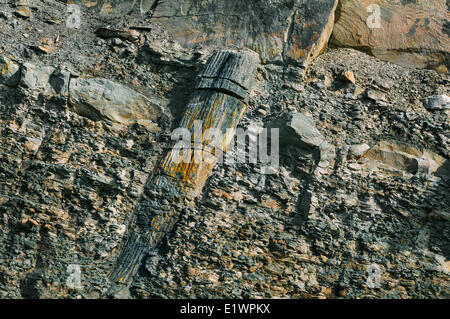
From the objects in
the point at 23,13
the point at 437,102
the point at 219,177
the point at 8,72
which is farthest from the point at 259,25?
the point at 8,72

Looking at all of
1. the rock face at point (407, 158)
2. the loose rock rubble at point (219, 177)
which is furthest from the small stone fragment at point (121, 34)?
the rock face at point (407, 158)

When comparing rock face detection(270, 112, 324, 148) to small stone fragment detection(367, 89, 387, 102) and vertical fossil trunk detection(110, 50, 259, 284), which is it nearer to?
vertical fossil trunk detection(110, 50, 259, 284)

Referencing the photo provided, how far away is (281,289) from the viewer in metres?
3.94

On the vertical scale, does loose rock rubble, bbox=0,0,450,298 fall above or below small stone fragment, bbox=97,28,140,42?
below

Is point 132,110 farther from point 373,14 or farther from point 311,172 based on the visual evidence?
point 373,14

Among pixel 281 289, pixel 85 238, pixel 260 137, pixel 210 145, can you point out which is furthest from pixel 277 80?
pixel 85 238

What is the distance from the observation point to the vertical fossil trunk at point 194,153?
411 cm

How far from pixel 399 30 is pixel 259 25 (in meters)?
1.76

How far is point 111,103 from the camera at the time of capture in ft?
15.3

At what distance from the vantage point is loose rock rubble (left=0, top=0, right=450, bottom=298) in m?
3.94

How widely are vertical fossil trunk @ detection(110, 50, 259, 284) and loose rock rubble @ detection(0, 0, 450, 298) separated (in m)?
0.10

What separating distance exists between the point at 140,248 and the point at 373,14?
4.02 meters

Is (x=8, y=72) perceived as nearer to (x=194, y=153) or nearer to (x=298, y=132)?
(x=194, y=153)

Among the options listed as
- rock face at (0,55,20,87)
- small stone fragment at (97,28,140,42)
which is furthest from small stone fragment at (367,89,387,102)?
rock face at (0,55,20,87)
